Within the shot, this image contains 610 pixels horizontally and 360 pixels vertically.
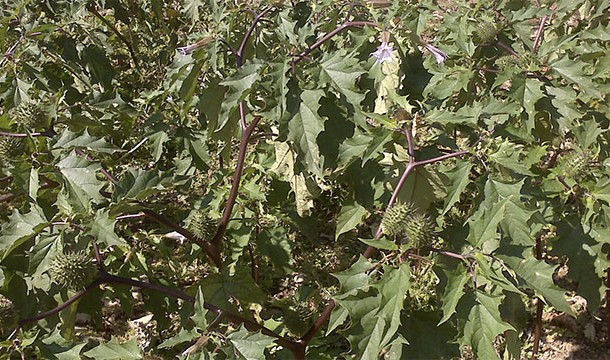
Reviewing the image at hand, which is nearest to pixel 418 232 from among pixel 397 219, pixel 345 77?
pixel 397 219

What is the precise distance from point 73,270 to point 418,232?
1.04 meters

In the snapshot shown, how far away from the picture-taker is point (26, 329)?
2.39 metres

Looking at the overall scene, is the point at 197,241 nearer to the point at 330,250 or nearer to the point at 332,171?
the point at 332,171

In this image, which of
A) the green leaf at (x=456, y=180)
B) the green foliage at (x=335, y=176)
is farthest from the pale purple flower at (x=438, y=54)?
the green leaf at (x=456, y=180)

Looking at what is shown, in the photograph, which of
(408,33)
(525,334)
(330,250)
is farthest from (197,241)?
(525,334)

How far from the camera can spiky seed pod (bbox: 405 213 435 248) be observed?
196cm

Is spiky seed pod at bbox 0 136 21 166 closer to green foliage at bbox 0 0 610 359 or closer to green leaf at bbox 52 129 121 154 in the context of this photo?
green foliage at bbox 0 0 610 359

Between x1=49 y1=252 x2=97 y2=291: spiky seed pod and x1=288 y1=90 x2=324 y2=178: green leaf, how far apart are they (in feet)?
2.42

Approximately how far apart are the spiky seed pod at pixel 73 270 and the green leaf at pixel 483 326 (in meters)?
1.15

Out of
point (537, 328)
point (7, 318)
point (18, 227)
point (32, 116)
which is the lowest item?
point (537, 328)

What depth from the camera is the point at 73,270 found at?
2082mm

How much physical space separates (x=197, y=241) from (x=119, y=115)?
28.6 inches

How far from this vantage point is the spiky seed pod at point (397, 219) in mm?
2016

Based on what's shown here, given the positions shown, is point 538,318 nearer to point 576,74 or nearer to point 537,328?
point 537,328
